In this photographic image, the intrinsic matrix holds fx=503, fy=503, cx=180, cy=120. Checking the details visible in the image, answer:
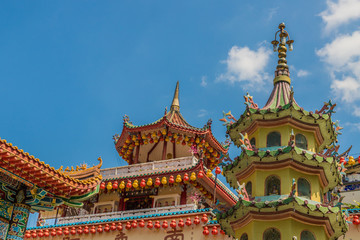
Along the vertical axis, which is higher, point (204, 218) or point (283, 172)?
point (204, 218)

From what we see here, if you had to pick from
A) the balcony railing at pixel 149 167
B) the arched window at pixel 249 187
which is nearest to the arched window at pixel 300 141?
the arched window at pixel 249 187

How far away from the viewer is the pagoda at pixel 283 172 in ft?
49.8

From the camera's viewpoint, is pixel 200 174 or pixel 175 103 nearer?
pixel 200 174

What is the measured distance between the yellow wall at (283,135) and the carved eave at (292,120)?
0.12 m

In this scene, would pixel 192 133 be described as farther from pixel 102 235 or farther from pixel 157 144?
pixel 102 235

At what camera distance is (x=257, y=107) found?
17.8 metres

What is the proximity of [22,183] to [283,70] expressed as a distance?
10.4 meters

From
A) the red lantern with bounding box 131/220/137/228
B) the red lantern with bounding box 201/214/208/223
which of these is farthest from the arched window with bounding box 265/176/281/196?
the red lantern with bounding box 131/220/137/228

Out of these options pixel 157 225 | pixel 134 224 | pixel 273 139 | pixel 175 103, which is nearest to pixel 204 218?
pixel 157 225

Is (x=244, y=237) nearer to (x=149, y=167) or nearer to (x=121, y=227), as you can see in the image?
(x=121, y=227)

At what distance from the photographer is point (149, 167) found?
31016 mm

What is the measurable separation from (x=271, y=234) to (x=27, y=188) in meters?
7.69

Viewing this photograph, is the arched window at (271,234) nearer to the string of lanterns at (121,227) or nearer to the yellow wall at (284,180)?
the yellow wall at (284,180)

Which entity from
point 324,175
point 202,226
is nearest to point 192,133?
point 202,226
